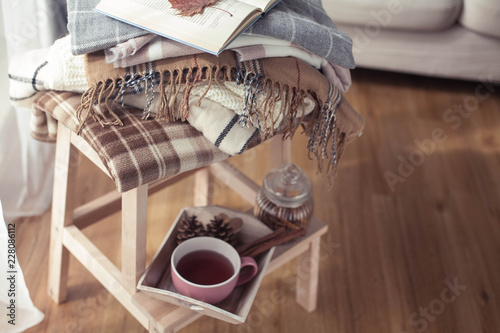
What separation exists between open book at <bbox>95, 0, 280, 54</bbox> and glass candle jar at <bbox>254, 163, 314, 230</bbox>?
35cm

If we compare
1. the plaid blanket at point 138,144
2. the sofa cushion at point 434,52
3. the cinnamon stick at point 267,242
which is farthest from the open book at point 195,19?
the sofa cushion at point 434,52

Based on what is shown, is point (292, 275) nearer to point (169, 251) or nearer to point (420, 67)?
point (169, 251)

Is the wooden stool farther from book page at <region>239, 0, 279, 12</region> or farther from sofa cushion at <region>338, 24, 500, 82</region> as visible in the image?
sofa cushion at <region>338, 24, 500, 82</region>

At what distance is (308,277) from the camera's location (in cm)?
113

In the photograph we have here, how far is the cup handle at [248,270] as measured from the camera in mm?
863

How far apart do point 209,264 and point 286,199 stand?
7.7 inches

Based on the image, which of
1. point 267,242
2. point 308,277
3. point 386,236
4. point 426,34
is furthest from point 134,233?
point 426,34

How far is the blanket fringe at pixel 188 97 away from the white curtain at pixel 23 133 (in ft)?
1.54

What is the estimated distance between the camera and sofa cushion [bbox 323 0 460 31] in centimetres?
172

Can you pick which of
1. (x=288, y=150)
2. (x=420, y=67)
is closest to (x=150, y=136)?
(x=288, y=150)

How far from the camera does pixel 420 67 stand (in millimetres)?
1916

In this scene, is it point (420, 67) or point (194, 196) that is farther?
point (420, 67)

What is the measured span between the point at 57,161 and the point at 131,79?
323 millimetres

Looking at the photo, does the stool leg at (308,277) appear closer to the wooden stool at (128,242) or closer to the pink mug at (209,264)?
the wooden stool at (128,242)
